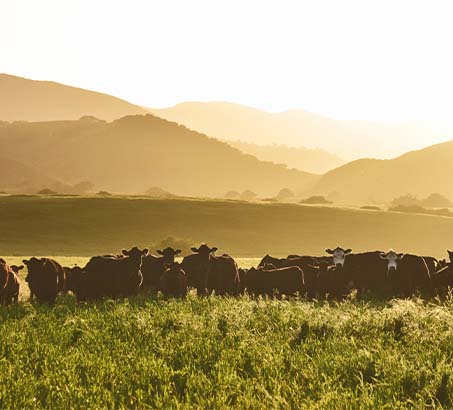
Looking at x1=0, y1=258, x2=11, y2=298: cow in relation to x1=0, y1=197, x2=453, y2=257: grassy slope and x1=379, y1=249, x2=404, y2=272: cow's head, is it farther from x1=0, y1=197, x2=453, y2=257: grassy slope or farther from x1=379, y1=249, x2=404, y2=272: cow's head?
x1=0, y1=197, x2=453, y2=257: grassy slope

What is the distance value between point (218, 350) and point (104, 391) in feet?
7.73

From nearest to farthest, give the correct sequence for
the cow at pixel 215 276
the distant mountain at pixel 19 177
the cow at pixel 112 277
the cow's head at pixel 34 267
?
the cow's head at pixel 34 267 < the cow at pixel 112 277 < the cow at pixel 215 276 < the distant mountain at pixel 19 177

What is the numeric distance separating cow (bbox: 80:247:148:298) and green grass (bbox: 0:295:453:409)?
→ 3830 mm

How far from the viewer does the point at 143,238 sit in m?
70.0

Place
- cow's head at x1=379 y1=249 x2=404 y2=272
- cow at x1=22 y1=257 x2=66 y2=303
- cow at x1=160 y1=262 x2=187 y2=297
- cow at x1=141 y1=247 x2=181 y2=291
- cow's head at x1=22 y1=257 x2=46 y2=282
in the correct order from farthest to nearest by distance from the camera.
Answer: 1. cow at x1=141 y1=247 x2=181 y2=291
2. cow's head at x1=379 y1=249 x2=404 y2=272
3. cow at x1=160 y1=262 x2=187 y2=297
4. cow's head at x1=22 y1=257 x2=46 y2=282
5. cow at x1=22 y1=257 x2=66 y2=303

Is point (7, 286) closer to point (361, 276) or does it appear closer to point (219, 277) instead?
point (219, 277)

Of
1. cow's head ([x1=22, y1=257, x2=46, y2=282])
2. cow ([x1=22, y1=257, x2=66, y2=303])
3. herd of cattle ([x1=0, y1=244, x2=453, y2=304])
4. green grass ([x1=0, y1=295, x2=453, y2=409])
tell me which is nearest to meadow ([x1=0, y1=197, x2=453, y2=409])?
green grass ([x1=0, y1=295, x2=453, y2=409])

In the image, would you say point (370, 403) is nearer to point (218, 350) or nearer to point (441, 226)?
point (218, 350)

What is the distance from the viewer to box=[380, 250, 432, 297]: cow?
54.3 ft

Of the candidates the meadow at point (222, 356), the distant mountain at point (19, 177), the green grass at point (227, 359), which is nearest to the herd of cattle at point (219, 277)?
the meadow at point (222, 356)

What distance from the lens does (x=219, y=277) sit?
17.5m

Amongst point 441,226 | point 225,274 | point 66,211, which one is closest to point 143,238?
point 66,211

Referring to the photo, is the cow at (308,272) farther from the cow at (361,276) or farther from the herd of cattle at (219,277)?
the cow at (361,276)

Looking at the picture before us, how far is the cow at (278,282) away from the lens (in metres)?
16.6
